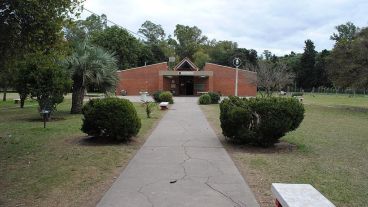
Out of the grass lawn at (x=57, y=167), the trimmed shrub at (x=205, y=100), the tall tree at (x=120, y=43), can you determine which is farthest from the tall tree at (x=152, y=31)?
the grass lawn at (x=57, y=167)

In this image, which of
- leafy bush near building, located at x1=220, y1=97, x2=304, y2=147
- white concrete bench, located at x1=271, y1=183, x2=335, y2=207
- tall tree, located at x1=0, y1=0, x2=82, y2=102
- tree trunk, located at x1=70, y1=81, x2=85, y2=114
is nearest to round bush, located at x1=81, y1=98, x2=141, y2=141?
tall tree, located at x1=0, y1=0, x2=82, y2=102

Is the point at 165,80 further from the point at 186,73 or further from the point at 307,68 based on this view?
the point at 307,68

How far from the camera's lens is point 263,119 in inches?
442

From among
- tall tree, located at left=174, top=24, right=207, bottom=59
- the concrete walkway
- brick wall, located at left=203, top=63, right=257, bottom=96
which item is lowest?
the concrete walkway

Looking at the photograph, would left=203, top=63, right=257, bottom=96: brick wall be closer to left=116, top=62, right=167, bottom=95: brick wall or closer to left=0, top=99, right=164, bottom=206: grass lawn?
left=116, top=62, right=167, bottom=95: brick wall

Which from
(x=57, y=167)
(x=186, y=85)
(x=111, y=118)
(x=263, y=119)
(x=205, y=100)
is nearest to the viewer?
(x=57, y=167)

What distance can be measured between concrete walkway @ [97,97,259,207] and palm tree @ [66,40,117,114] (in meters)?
11.8

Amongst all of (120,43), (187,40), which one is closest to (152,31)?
(187,40)

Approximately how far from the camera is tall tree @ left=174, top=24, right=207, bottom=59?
116000mm

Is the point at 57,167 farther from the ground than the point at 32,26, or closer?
closer

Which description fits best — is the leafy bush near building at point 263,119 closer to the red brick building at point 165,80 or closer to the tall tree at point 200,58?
the red brick building at point 165,80

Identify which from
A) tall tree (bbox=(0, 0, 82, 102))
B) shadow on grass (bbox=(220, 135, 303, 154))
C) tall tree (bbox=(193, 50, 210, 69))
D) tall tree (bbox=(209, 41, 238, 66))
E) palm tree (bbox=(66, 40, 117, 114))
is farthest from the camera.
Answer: tall tree (bbox=(209, 41, 238, 66))

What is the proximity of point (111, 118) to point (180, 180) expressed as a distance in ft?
15.5

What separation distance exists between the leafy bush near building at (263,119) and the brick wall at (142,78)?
175 feet
